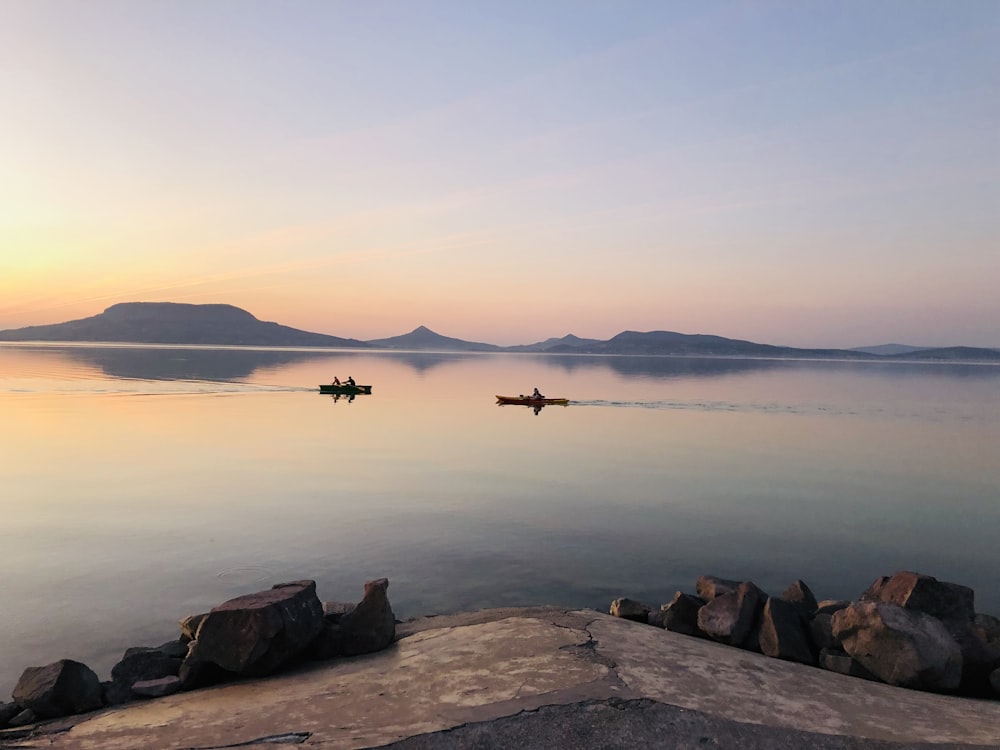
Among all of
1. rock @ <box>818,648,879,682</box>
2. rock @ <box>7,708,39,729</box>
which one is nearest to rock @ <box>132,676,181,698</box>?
rock @ <box>7,708,39,729</box>

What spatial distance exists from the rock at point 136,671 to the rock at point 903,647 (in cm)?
1066

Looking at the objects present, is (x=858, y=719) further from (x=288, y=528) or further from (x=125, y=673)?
(x=288, y=528)

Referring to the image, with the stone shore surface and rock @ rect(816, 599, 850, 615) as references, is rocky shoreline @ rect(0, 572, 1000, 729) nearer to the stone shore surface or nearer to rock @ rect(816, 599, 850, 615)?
the stone shore surface

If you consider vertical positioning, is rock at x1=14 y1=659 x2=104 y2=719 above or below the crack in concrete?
below

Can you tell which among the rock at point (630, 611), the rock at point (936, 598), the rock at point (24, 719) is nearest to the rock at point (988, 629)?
the rock at point (936, 598)

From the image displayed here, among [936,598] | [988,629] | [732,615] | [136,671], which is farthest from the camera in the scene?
[732,615]

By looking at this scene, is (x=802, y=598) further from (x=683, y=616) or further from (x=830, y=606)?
(x=683, y=616)

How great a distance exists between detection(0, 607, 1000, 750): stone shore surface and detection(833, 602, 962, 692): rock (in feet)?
1.18

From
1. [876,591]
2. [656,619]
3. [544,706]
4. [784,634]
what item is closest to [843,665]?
[784,634]

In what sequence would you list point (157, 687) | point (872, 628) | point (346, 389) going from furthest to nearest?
point (346, 389)
point (872, 628)
point (157, 687)

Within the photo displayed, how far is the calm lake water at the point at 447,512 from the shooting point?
1557cm

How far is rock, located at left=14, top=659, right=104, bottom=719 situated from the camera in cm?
947

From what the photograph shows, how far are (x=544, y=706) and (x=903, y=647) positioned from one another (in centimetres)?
574

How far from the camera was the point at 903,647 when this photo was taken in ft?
32.3
